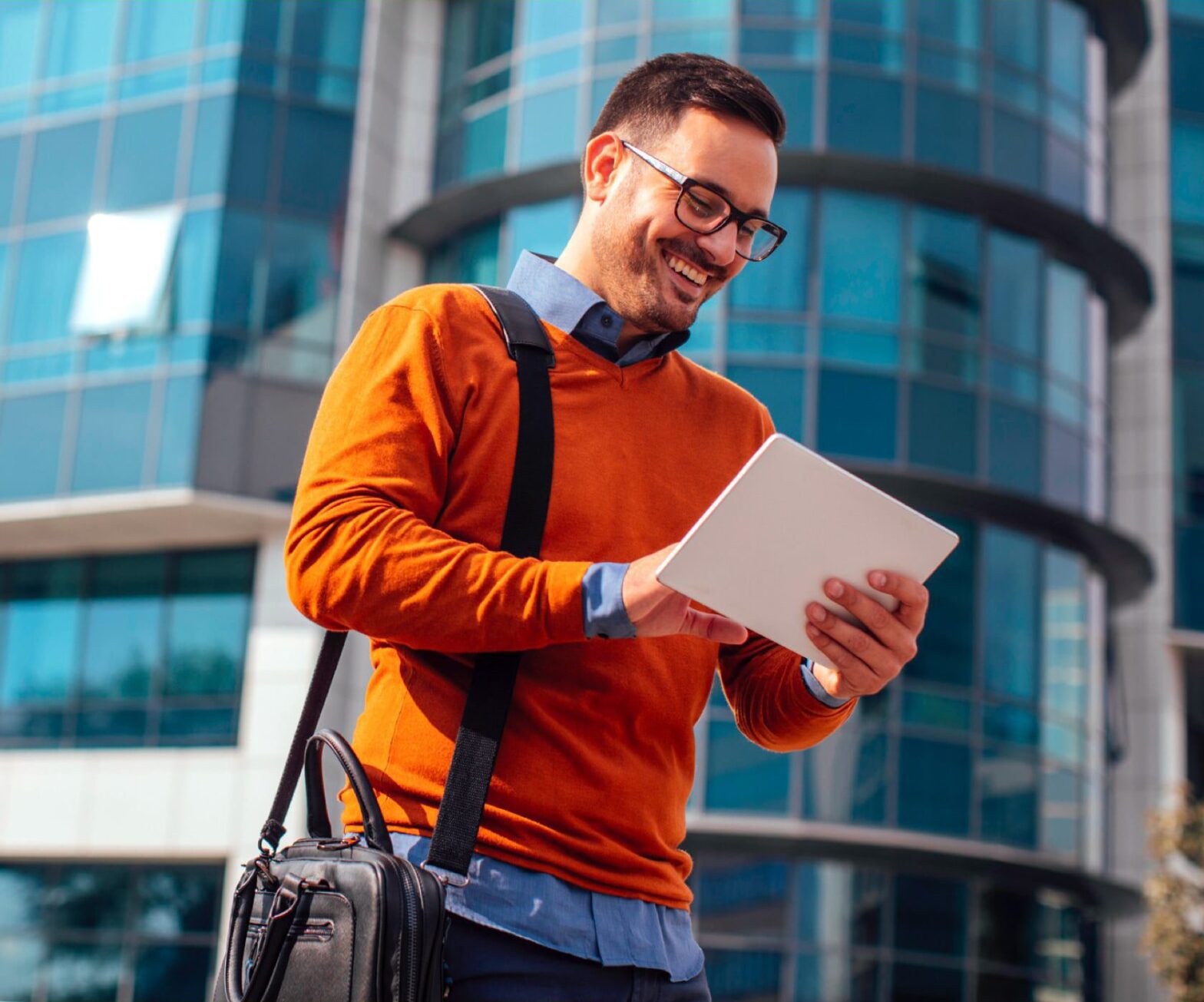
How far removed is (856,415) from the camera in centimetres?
1803

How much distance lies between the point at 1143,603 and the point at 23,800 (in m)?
13.3

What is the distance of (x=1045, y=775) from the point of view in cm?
1834

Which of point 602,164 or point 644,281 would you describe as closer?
point 644,281

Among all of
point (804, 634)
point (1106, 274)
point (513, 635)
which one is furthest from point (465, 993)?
point (1106, 274)

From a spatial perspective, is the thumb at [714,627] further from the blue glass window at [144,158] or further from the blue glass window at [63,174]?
the blue glass window at [63,174]

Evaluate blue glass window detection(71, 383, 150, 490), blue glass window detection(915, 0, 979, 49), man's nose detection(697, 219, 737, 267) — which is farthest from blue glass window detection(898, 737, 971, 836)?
man's nose detection(697, 219, 737, 267)

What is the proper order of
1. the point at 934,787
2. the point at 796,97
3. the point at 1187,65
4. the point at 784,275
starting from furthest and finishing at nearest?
the point at 1187,65, the point at 796,97, the point at 784,275, the point at 934,787

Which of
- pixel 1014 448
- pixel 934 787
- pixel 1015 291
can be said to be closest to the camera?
pixel 934 787

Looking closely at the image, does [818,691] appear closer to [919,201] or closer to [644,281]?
[644,281]

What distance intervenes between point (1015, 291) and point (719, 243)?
1714 centimetres

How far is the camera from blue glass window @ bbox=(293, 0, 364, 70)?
20062 mm

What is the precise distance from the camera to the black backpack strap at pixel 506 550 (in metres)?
2.35

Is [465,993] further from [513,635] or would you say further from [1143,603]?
[1143,603]

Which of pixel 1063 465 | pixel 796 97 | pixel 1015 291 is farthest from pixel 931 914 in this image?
pixel 796 97
